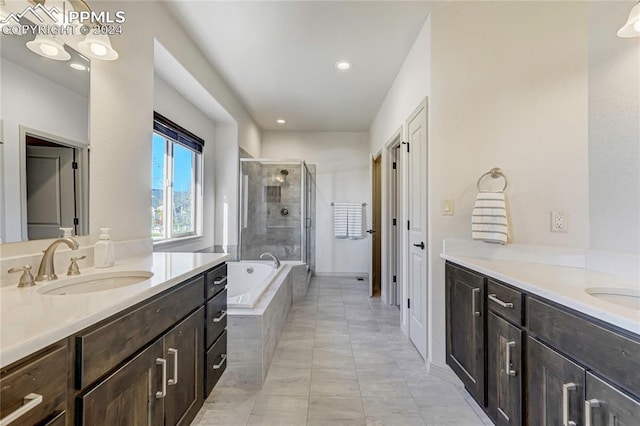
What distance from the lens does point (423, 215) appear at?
7.86ft

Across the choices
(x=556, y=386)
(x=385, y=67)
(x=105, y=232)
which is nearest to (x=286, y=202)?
(x=385, y=67)

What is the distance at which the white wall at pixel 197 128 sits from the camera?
3.00m

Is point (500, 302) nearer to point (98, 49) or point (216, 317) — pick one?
point (216, 317)

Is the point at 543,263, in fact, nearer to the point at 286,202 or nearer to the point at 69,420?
the point at 69,420

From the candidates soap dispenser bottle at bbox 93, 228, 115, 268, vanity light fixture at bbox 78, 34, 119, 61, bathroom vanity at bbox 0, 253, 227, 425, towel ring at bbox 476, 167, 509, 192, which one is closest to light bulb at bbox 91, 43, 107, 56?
vanity light fixture at bbox 78, 34, 119, 61

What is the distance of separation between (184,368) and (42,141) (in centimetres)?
113

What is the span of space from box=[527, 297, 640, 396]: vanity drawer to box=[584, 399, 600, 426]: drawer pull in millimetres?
92

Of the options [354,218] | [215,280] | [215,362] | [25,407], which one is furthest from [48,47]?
[354,218]

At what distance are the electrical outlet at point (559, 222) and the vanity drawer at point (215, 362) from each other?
2180 mm

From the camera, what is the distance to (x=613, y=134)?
1.61m

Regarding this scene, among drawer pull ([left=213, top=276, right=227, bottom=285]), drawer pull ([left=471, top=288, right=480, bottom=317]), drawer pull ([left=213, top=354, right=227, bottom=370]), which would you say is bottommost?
drawer pull ([left=213, top=354, right=227, bottom=370])

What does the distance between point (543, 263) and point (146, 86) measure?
8.85 ft

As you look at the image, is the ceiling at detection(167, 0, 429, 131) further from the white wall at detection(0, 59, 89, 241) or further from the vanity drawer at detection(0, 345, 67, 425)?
the vanity drawer at detection(0, 345, 67, 425)

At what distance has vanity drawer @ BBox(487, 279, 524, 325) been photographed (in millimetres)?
1337
